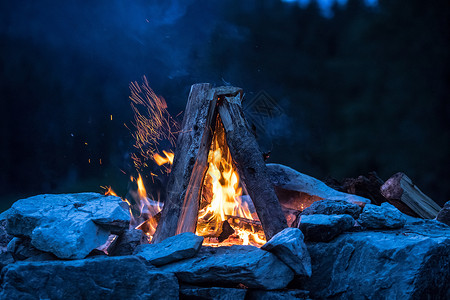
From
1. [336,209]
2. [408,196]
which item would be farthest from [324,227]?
[408,196]

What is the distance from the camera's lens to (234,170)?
146 inches

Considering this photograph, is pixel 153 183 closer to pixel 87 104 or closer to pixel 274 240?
pixel 87 104

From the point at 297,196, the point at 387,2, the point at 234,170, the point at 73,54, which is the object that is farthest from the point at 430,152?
the point at 73,54

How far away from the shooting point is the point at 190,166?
3160 millimetres

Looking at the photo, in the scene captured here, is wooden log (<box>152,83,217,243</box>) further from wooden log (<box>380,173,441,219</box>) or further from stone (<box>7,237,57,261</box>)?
wooden log (<box>380,173,441,219</box>)

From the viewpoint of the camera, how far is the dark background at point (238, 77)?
6.54 metres

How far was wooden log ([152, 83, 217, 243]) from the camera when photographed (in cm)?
307

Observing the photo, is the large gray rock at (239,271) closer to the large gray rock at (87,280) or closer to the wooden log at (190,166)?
the large gray rock at (87,280)

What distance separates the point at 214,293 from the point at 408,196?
3.12 metres

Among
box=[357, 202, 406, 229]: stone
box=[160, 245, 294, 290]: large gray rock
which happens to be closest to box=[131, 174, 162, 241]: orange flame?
box=[160, 245, 294, 290]: large gray rock

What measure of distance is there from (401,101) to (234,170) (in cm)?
450

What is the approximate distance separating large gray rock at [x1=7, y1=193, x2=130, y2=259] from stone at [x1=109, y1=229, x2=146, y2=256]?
30 cm

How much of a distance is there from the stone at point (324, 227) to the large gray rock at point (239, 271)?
1.23 ft

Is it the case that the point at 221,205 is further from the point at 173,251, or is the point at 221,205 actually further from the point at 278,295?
the point at 278,295
